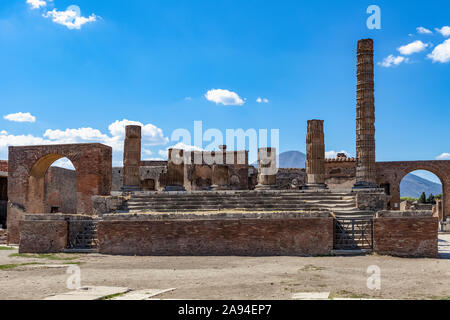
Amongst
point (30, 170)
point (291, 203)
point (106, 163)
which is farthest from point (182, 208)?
point (30, 170)

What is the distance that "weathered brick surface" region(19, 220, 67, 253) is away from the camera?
13.2m

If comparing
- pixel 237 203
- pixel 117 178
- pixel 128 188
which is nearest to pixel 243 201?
pixel 237 203

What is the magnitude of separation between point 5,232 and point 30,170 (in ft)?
10.7

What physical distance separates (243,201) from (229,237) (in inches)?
129

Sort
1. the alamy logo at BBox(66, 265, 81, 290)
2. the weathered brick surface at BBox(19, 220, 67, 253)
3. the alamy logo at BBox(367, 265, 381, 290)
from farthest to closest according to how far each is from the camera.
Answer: the weathered brick surface at BBox(19, 220, 67, 253) < the alamy logo at BBox(66, 265, 81, 290) < the alamy logo at BBox(367, 265, 381, 290)

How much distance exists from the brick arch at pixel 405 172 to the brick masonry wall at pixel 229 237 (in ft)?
70.1

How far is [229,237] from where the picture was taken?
39.9 feet

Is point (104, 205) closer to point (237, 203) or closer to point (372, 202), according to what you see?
point (237, 203)

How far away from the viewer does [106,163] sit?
21.8m

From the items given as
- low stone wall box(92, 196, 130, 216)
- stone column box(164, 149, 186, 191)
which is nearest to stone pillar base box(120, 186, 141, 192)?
stone column box(164, 149, 186, 191)

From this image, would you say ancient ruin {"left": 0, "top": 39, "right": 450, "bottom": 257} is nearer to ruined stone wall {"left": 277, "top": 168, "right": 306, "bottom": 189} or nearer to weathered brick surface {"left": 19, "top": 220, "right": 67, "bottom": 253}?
weathered brick surface {"left": 19, "top": 220, "right": 67, "bottom": 253}

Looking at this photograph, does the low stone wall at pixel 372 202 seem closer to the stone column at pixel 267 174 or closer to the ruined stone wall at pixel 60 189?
the stone column at pixel 267 174

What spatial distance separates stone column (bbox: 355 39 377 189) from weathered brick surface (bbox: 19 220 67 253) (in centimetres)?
1047
